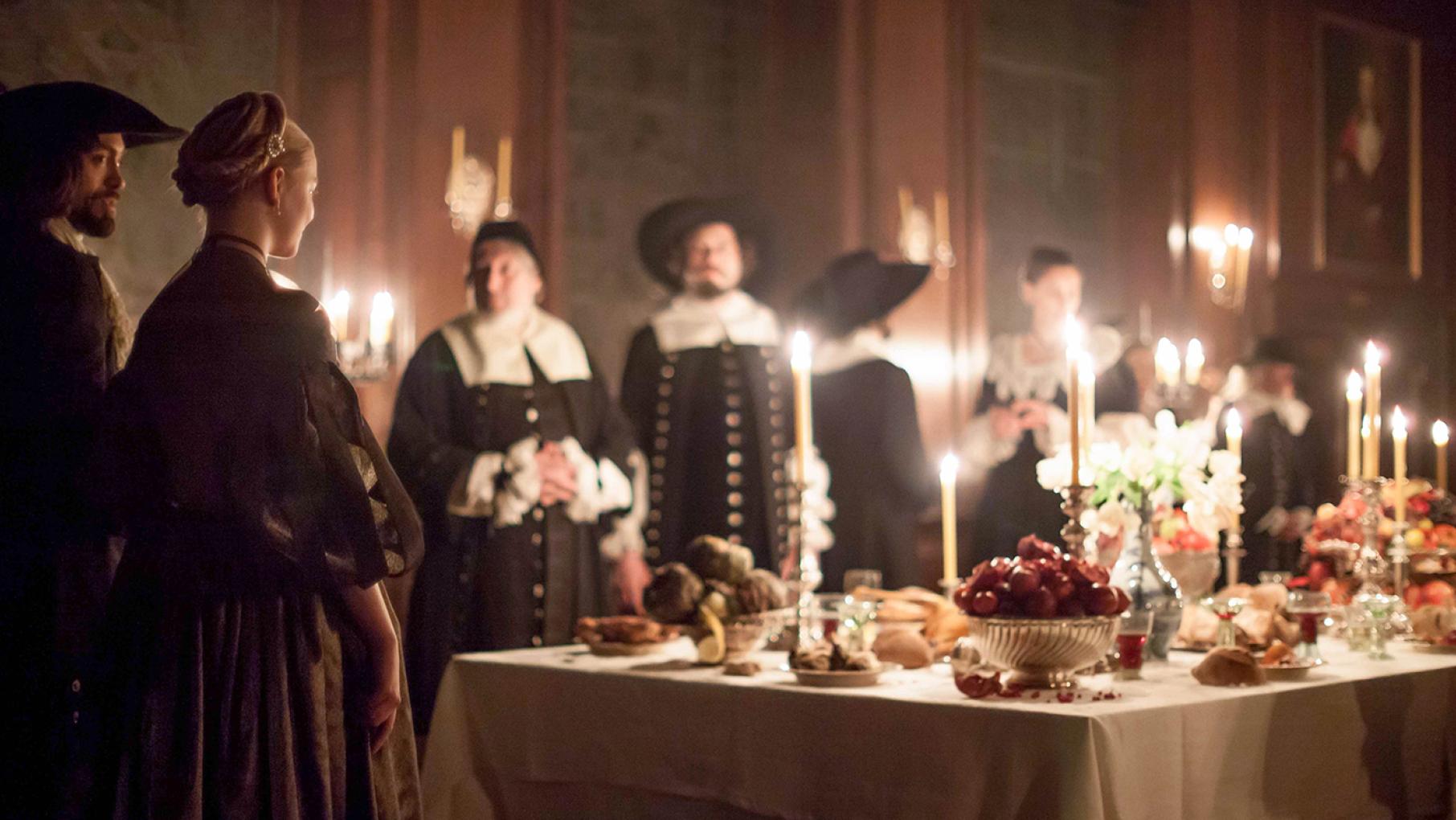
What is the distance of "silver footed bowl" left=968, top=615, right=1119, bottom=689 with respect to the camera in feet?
8.04

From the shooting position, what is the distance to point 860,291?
5324 mm

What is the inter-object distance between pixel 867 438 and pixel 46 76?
277 cm

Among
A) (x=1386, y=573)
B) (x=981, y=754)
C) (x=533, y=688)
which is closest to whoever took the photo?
(x=981, y=754)

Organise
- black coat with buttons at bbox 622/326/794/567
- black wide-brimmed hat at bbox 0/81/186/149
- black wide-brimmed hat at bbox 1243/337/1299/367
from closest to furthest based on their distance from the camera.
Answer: black wide-brimmed hat at bbox 0/81/186/149 < black coat with buttons at bbox 622/326/794/567 < black wide-brimmed hat at bbox 1243/337/1299/367

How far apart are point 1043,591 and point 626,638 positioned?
1.00 m

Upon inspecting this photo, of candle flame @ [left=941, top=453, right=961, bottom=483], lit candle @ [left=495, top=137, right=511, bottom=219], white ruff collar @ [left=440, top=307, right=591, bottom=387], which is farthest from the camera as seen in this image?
lit candle @ [left=495, top=137, right=511, bottom=219]

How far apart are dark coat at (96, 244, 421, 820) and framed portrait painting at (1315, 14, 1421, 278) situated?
7335 mm

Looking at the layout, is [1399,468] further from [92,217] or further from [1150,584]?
A: [92,217]

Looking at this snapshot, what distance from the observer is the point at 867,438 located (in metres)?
5.19

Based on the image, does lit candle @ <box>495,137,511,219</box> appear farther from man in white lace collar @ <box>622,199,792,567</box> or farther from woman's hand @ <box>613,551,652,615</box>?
woman's hand @ <box>613,551,652,615</box>

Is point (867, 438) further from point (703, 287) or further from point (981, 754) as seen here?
point (981, 754)

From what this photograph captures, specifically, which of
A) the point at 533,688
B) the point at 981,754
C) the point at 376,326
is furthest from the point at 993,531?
the point at 981,754

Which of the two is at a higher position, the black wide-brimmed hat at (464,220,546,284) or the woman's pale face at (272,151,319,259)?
the black wide-brimmed hat at (464,220,546,284)

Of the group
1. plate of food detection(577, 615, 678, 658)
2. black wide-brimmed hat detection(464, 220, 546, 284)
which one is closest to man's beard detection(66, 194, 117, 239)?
plate of food detection(577, 615, 678, 658)
